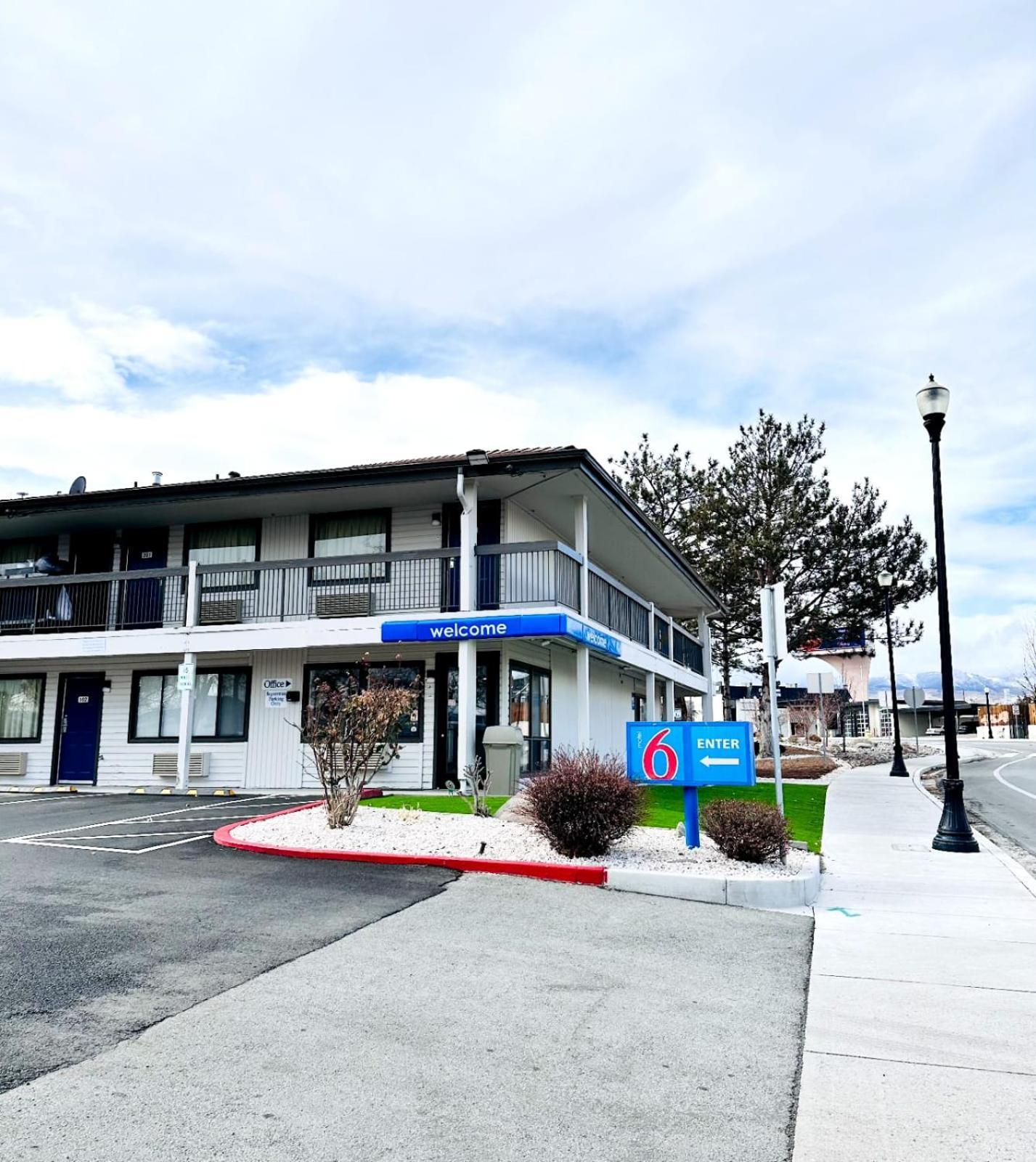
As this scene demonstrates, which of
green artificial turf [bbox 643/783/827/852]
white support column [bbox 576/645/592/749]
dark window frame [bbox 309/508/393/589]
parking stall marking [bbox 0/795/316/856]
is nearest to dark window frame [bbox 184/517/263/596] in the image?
dark window frame [bbox 309/508/393/589]

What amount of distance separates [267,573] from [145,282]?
6301mm

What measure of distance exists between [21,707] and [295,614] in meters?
7.27

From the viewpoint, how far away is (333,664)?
19344mm

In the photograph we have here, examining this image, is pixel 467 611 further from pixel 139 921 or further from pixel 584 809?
pixel 139 921

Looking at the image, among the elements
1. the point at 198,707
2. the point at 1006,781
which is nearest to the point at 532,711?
the point at 198,707

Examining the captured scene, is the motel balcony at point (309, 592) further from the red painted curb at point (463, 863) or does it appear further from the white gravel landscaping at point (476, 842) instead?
the red painted curb at point (463, 863)

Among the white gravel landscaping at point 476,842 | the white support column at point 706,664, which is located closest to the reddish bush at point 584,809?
the white gravel landscaping at point 476,842

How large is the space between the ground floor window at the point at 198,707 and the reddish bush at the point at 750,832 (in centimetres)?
1241

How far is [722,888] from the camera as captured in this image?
849 cm

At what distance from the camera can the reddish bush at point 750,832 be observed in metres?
9.48

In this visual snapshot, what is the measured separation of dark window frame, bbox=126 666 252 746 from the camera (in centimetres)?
1959

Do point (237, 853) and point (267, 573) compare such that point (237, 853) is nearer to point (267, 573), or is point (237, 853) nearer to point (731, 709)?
point (267, 573)

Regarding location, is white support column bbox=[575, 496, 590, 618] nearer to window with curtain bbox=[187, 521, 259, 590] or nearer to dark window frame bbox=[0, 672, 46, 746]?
window with curtain bbox=[187, 521, 259, 590]

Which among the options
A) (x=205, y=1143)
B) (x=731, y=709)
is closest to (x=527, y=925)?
(x=205, y=1143)
